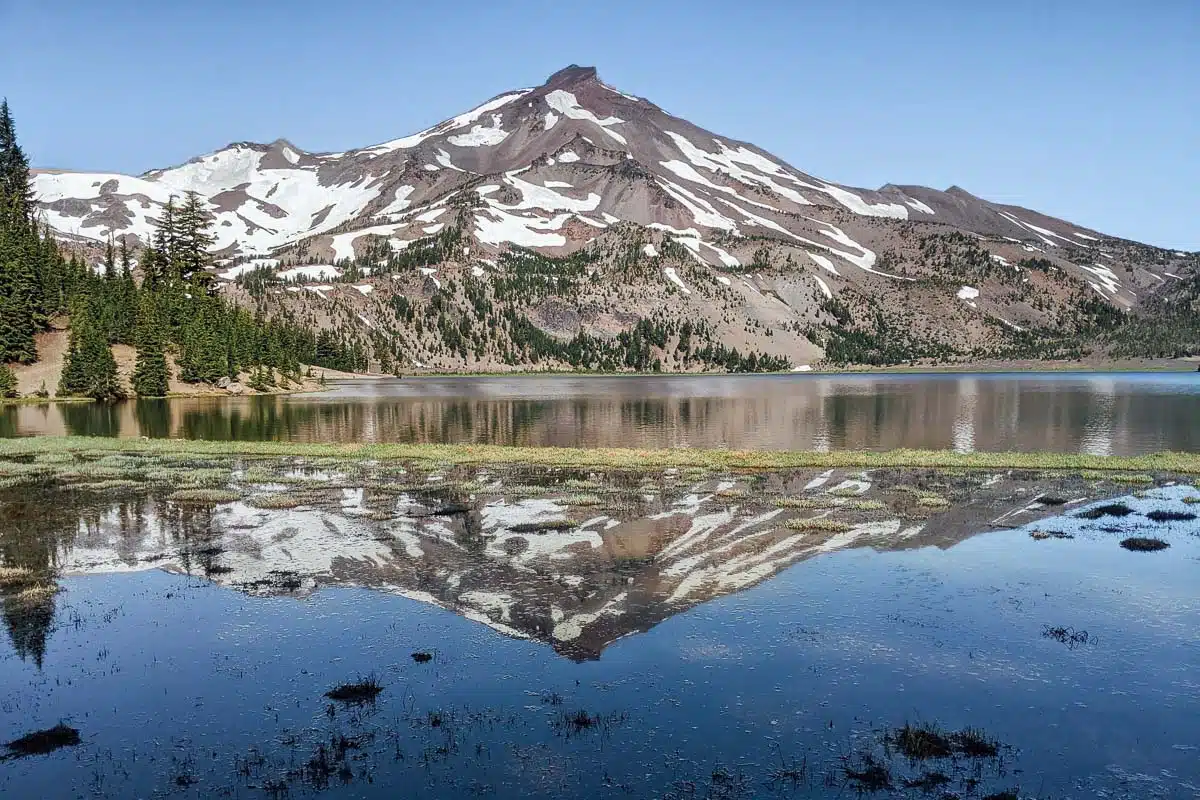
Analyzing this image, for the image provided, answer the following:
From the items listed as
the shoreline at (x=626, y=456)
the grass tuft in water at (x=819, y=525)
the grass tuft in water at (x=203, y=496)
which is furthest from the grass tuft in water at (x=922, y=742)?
the shoreline at (x=626, y=456)

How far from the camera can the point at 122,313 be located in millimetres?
125438

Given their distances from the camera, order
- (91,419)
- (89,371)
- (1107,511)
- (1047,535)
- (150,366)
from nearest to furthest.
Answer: (1047,535)
(1107,511)
(91,419)
(89,371)
(150,366)

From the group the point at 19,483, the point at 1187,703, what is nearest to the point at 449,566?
the point at 1187,703

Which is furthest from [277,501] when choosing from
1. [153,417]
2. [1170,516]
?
[153,417]

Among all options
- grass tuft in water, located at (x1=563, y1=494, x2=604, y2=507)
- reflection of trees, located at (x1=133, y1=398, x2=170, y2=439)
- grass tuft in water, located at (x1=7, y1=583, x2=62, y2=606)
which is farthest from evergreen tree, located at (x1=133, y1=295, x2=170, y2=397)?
grass tuft in water, located at (x1=7, y1=583, x2=62, y2=606)

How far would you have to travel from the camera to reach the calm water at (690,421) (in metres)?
59.4

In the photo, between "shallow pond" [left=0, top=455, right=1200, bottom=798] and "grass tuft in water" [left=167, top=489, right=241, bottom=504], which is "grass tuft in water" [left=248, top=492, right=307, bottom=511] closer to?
"shallow pond" [left=0, top=455, right=1200, bottom=798]

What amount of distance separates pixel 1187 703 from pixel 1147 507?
22.2m

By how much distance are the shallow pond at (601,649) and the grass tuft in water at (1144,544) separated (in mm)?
490

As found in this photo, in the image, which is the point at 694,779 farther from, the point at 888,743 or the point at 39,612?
the point at 39,612

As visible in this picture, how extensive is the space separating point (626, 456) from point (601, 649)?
3017 cm

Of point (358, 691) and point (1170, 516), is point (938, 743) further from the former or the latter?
point (1170, 516)

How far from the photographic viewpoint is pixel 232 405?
100 m

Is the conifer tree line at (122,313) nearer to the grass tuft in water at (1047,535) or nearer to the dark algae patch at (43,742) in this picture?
the dark algae patch at (43,742)
